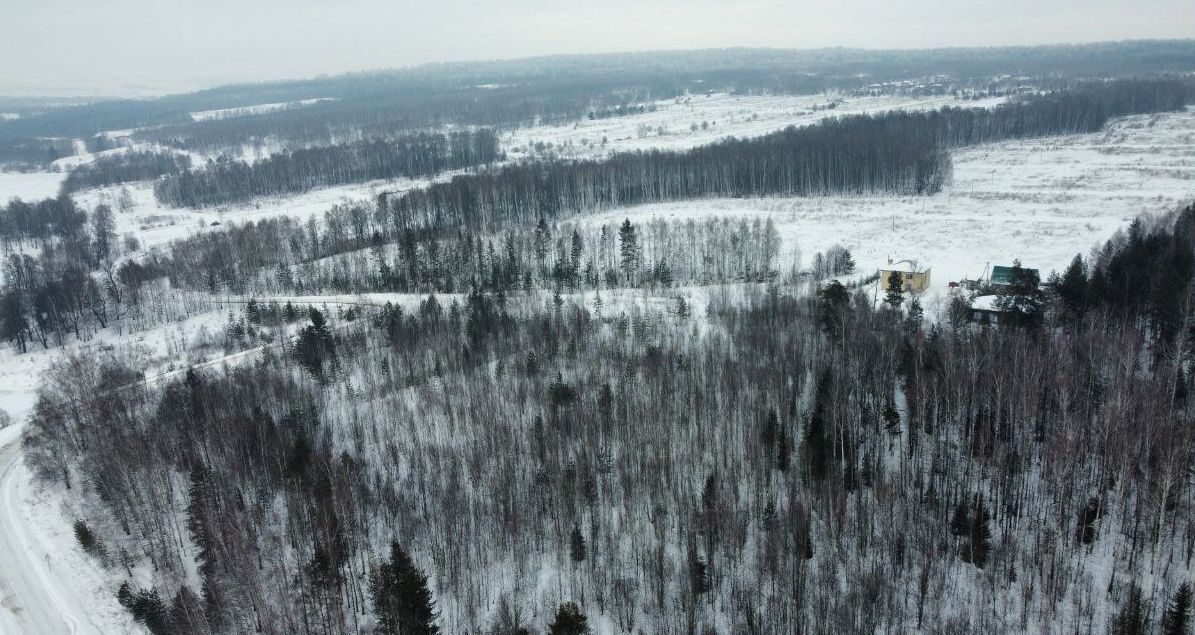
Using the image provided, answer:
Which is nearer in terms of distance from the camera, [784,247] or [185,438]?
[185,438]

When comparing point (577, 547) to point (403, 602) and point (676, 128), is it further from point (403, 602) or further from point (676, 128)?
point (676, 128)

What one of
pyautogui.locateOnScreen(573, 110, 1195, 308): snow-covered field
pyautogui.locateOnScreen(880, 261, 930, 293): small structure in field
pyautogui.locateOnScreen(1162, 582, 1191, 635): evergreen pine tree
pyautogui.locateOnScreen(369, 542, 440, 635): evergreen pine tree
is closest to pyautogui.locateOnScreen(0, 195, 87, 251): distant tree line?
pyautogui.locateOnScreen(573, 110, 1195, 308): snow-covered field

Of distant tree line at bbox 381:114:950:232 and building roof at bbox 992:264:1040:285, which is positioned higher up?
distant tree line at bbox 381:114:950:232

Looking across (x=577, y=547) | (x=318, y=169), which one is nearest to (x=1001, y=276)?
(x=577, y=547)

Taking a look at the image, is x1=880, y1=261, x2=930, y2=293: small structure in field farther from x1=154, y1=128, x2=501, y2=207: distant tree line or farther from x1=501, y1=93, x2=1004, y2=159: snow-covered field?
x1=154, y1=128, x2=501, y2=207: distant tree line

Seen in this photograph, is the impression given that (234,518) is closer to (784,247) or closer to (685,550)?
(685,550)

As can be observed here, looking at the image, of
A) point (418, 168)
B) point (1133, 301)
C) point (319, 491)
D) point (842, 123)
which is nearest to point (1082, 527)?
point (1133, 301)
